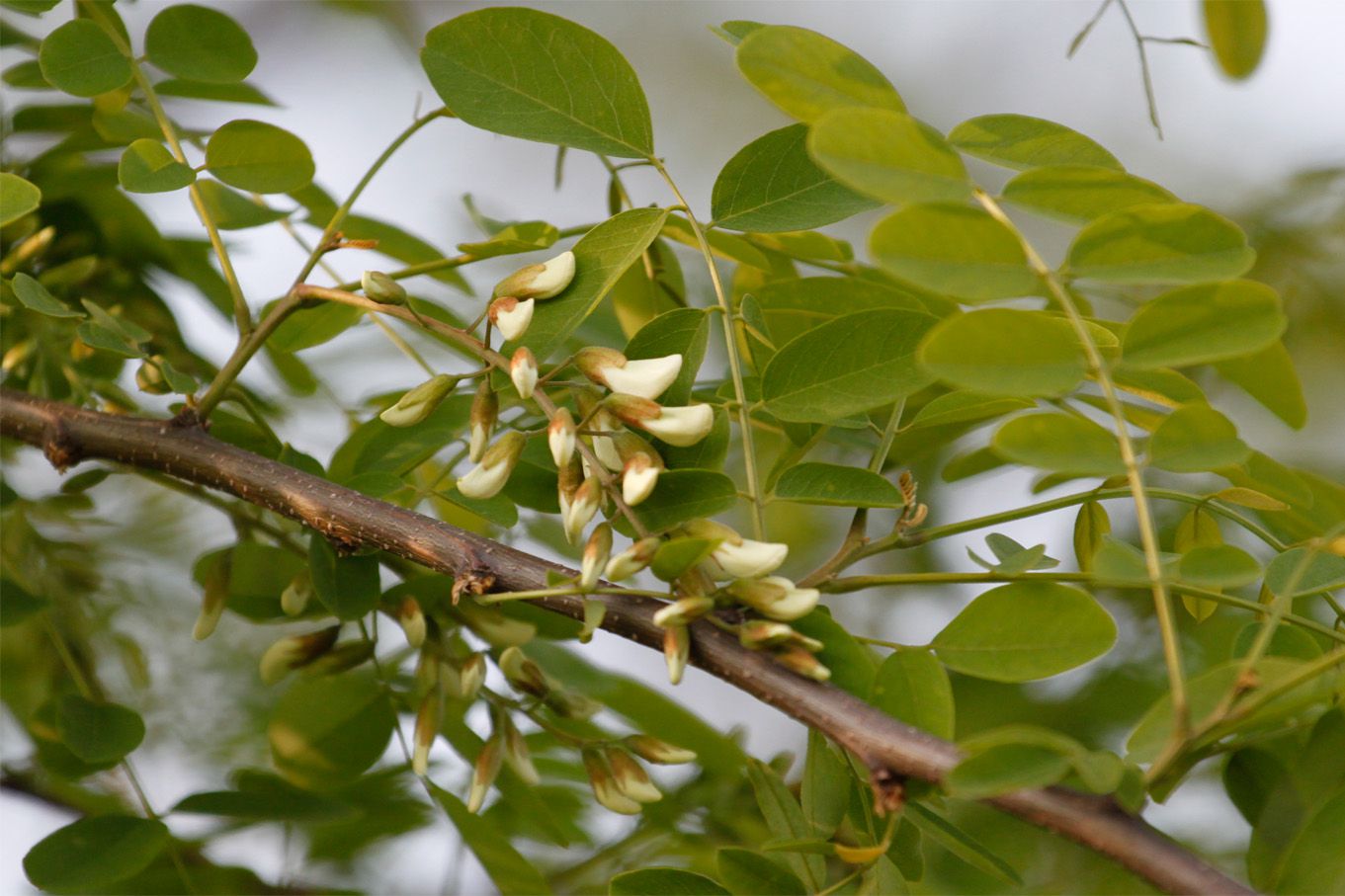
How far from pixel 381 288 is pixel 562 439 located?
11 centimetres

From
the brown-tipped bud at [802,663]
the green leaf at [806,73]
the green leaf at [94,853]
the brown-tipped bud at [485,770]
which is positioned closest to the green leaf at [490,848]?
the brown-tipped bud at [485,770]

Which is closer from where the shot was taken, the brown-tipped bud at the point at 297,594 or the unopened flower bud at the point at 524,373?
the unopened flower bud at the point at 524,373

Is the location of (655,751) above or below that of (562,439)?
below

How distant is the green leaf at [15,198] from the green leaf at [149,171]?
0.04 metres

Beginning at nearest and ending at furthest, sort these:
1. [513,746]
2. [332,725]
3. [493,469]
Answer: [493,469], [513,746], [332,725]

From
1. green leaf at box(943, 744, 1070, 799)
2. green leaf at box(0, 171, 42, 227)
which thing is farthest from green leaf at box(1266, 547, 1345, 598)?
green leaf at box(0, 171, 42, 227)

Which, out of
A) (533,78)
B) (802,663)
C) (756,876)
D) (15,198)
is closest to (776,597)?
(802,663)

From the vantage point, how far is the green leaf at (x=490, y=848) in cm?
55

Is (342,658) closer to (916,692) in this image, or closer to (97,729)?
(97,729)

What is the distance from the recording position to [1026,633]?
39 cm

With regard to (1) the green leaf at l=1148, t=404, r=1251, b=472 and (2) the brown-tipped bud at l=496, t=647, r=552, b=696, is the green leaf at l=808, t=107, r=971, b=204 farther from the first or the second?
(2) the brown-tipped bud at l=496, t=647, r=552, b=696

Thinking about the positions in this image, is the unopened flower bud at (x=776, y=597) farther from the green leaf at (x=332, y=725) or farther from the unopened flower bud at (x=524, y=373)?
the green leaf at (x=332, y=725)

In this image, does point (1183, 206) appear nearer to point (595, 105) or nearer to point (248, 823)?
point (595, 105)

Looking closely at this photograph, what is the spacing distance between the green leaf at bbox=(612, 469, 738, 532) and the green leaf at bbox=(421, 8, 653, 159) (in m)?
0.14
